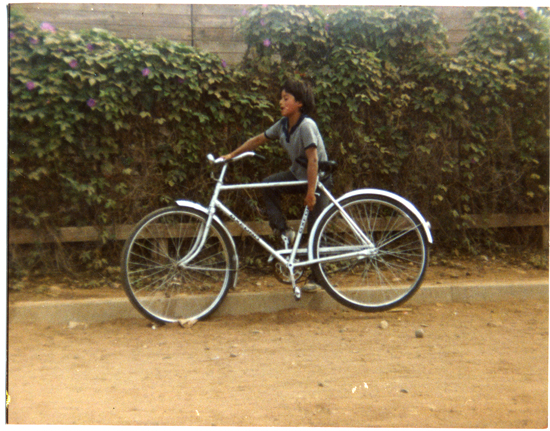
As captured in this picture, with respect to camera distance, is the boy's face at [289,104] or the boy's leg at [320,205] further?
the boy's leg at [320,205]

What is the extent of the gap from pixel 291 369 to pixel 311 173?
53.3 inches

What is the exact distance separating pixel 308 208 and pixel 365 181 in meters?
0.98

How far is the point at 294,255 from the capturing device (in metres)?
3.82

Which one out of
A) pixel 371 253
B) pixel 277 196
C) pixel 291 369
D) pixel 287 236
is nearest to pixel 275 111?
pixel 277 196

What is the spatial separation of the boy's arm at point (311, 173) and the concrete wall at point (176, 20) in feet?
4.00

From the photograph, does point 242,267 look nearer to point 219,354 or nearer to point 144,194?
point 144,194

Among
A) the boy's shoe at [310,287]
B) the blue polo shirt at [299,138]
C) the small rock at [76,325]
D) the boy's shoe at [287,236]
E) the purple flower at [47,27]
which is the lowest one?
the small rock at [76,325]

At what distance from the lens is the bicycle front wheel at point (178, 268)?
3697 mm

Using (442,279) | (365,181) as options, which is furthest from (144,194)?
(442,279)

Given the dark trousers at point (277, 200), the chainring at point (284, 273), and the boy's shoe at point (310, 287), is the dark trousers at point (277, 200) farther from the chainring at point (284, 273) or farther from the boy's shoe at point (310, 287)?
the boy's shoe at point (310, 287)

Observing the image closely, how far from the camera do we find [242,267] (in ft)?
14.9

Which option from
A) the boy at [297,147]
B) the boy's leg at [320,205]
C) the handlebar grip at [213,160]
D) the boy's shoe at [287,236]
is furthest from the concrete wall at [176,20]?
the boy's shoe at [287,236]

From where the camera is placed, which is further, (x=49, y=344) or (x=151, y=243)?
(x=151, y=243)

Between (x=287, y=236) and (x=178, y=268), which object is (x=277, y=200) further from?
(x=178, y=268)
